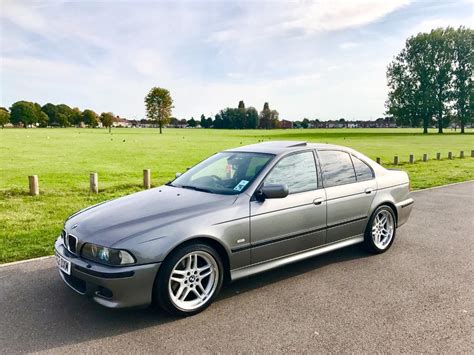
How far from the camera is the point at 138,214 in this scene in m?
3.54

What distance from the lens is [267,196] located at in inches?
149

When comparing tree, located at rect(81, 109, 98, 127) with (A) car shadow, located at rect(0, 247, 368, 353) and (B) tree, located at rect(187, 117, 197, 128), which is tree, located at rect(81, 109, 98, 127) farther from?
(A) car shadow, located at rect(0, 247, 368, 353)

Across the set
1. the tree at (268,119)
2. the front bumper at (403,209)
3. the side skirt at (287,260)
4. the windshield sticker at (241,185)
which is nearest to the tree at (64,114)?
the tree at (268,119)

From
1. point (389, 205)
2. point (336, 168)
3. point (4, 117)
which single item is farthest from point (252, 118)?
point (336, 168)

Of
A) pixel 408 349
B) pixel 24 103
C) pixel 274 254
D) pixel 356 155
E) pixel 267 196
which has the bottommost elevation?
pixel 408 349

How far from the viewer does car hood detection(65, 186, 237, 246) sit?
3277mm

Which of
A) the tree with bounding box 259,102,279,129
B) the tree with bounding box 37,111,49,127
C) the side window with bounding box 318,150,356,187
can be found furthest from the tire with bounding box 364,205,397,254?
the tree with bounding box 37,111,49,127

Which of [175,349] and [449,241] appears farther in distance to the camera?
[449,241]

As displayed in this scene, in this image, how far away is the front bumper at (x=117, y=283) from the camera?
308 cm

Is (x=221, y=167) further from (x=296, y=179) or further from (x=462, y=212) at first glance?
(x=462, y=212)

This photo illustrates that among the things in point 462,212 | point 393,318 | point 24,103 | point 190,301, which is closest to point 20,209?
point 190,301

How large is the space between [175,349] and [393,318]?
196 centimetres

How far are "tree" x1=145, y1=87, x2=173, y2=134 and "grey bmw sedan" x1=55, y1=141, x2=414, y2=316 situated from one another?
262ft

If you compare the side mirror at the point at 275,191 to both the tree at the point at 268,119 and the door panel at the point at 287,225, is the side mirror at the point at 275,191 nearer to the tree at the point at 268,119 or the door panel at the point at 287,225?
the door panel at the point at 287,225
